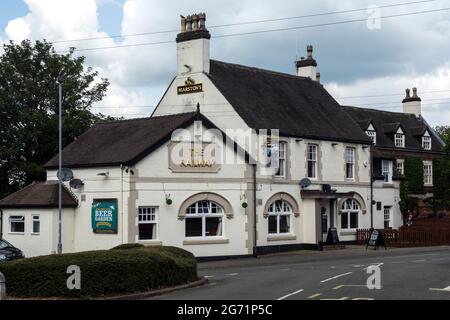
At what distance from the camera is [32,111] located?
1940 inches

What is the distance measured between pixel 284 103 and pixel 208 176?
9.11 metres

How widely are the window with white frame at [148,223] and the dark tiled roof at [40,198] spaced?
151 inches

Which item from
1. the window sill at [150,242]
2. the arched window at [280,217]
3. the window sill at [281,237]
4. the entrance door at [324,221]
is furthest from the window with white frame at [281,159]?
the window sill at [150,242]

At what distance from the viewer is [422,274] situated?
23.5 meters

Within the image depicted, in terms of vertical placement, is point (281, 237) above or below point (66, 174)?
below

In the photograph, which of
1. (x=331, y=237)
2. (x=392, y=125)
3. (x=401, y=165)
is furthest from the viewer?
(x=401, y=165)

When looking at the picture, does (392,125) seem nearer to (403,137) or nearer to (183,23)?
(403,137)

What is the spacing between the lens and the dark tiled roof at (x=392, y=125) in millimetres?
55562

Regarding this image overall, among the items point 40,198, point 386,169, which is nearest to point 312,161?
point 386,169
